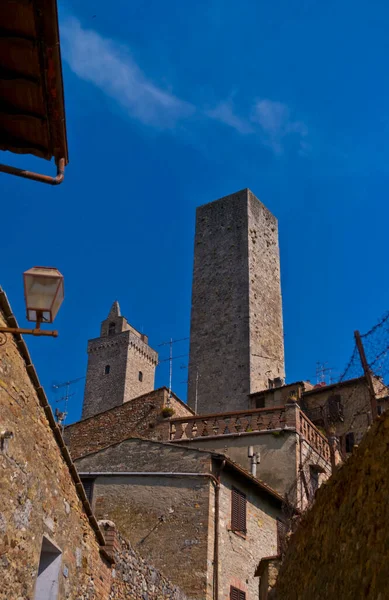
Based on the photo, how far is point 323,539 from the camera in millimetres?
7379

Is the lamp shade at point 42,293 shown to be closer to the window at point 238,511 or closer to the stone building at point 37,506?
the stone building at point 37,506

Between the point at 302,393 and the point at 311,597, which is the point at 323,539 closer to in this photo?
the point at 311,597

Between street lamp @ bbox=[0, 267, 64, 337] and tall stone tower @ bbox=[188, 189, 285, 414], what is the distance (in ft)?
77.6

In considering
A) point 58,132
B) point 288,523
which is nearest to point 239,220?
point 288,523

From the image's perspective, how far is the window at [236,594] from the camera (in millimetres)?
14823

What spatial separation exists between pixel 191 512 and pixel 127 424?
724 cm

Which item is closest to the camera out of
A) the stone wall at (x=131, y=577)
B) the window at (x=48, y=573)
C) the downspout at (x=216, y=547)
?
the window at (x=48, y=573)

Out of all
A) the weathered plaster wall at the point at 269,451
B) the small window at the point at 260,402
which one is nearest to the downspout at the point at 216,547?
the weathered plaster wall at the point at 269,451

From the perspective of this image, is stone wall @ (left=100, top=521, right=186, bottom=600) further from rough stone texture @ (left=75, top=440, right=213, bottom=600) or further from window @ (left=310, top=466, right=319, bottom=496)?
window @ (left=310, top=466, right=319, bottom=496)

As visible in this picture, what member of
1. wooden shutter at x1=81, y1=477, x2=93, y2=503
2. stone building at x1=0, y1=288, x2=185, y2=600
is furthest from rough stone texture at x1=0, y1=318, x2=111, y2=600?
wooden shutter at x1=81, y1=477, x2=93, y2=503

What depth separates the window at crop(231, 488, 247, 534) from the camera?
1569 cm

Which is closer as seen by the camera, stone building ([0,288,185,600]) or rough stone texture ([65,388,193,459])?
stone building ([0,288,185,600])

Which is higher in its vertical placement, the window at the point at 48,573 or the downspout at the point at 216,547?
the downspout at the point at 216,547

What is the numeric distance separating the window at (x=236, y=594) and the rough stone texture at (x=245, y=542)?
0.08 meters
